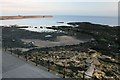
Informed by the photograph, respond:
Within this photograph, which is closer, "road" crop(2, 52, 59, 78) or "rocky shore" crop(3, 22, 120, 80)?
"road" crop(2, 52, 59, 78)

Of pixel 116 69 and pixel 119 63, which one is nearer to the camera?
pixel 116 69

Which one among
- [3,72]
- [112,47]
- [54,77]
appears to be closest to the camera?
[54,77]

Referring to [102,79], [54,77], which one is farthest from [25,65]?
[102,79]

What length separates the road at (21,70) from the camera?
52.5 feet

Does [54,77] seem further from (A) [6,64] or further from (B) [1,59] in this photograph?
(B) [1,59]

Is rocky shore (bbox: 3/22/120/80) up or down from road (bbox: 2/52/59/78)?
down

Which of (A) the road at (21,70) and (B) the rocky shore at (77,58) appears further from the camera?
(B) the rocky shore at (77,58)

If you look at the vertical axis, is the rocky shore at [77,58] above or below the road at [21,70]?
below

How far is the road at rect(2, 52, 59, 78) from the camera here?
16.0 m

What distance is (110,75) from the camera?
2541cm

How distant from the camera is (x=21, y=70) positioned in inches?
695

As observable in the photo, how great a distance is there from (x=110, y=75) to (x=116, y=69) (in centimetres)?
433

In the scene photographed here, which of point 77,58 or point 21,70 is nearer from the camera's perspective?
point 21,70

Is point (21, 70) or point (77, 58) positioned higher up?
point (21, 70)
